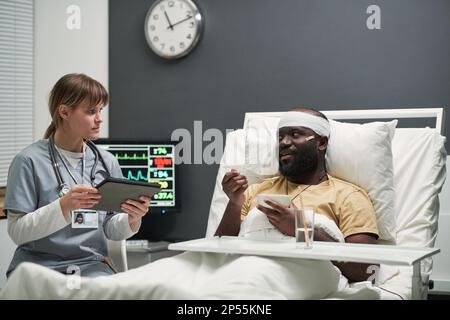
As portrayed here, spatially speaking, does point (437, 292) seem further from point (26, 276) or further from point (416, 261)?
point (26, 276)

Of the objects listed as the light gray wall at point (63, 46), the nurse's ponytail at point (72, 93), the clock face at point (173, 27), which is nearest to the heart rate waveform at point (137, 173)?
the light gray wall at point (63, 46)

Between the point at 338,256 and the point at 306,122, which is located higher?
the point at 306,122

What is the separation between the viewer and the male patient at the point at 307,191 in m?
2.01

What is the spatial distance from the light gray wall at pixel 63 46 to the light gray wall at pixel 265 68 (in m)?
0.08

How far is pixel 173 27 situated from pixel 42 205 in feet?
6.48

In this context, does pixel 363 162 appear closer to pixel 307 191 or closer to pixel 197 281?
pixel 307 191

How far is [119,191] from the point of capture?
1.90 m

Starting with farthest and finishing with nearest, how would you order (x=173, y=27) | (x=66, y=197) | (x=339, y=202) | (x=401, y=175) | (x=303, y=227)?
(x=173, y=27), (x=401, y=175), (x=339, y=202), (x=66, y=197), (x=303, y=227)

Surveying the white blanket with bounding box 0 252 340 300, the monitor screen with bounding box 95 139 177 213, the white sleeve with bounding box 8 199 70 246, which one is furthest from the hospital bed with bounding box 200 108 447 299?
the monitor screen with bounding box 95 139 177 213

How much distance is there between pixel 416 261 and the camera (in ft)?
5.00

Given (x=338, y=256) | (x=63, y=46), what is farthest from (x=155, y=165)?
(x=338, y=256)

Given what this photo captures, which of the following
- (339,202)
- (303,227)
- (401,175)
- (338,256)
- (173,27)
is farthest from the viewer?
(173,27)

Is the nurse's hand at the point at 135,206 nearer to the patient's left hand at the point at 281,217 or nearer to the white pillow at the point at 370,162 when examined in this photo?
the patient's left hand at the point at 281,217

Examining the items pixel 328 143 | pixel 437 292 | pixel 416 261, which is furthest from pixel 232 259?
pixel 437 292
